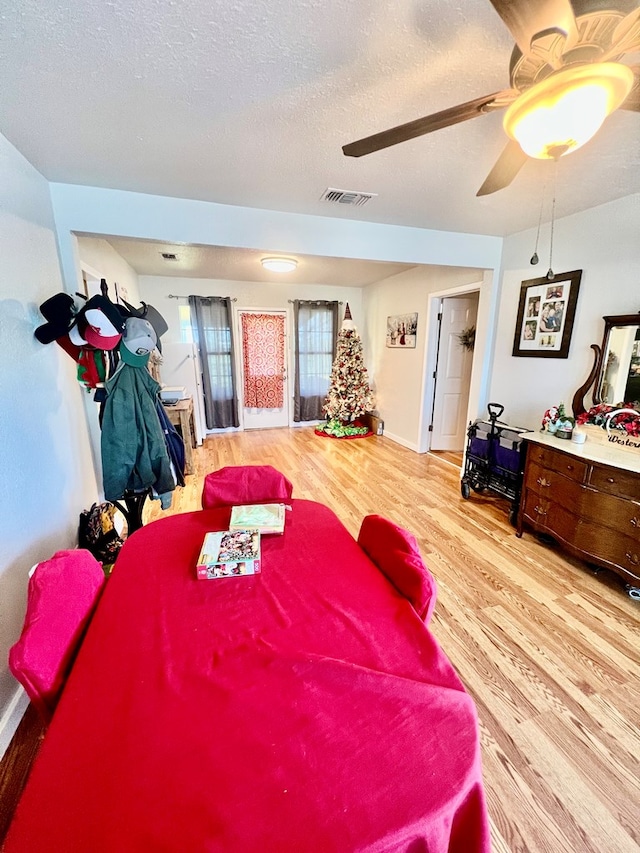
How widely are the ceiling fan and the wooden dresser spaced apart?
5.62ft

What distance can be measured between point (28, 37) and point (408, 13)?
1173mm

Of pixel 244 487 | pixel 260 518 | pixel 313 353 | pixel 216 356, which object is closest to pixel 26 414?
pixel 244 487

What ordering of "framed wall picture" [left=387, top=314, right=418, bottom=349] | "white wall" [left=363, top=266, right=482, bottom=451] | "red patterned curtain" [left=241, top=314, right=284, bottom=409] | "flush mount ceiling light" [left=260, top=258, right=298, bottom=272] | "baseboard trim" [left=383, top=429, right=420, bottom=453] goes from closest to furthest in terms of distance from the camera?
"flush mount ceiling light" [left=260, top=258, right=298, bottom=272] → "white wall" [left=363, top=266, right=482, bottom=451] → "framed wall picture" [left=387, top=314, right=418, bottom=349] → "baseboard trim" [left=383, top=429, right=420, bottom=453] → "red patterned curtain" [left=241, top=314, right=284, bottom=409]

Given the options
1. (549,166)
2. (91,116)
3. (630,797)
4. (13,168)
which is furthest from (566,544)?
(13,168)

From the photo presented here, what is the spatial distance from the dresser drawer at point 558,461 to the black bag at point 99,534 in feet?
9.77

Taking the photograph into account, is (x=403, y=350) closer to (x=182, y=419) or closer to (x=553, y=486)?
(x=553, y=486)

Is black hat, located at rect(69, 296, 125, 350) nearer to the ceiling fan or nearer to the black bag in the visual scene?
the black bag

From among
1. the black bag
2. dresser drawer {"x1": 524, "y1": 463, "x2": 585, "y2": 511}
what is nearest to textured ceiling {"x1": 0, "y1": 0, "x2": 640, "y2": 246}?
dresser drawer {"x1": 524, "y1": 463, "x2": 585, "y2": 511}

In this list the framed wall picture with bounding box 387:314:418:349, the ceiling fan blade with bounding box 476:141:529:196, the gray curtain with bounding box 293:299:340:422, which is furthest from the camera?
the gray curtain with bounding box 293:299:340:422

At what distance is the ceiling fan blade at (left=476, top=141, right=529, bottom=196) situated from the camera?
126cm

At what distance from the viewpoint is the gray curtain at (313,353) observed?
5586 millimetres

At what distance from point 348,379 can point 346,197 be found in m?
3.27

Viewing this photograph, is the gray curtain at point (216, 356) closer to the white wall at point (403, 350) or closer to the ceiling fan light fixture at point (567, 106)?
the white wall at point (403, 350)

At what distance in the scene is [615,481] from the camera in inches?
76.9
